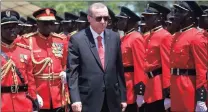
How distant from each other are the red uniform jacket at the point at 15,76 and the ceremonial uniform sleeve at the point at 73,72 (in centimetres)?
81

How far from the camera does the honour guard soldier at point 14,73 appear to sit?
7.24m

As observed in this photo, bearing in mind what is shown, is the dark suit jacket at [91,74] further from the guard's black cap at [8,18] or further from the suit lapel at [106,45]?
the guard's black cap at [8,18]

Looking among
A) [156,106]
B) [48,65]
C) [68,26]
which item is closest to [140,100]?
[156,106]

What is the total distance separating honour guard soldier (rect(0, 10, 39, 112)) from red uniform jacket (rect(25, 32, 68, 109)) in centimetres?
147

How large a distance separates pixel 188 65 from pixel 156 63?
145 cm

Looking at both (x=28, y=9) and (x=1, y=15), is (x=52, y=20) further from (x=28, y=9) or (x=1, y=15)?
(x=28, y=9)

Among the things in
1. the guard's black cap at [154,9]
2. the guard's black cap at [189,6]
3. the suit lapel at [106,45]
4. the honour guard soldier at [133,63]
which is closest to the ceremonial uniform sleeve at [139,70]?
the honour guard soldier at [133,63]

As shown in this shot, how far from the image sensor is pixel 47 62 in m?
9.09

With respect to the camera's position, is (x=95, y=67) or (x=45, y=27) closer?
(x=95, y=67)

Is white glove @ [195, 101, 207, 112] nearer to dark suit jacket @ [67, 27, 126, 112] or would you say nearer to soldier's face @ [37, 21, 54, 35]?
dark suit jacket @ [67, 27, 126, 112]

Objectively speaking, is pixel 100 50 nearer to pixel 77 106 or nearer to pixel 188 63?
pixel 77 106

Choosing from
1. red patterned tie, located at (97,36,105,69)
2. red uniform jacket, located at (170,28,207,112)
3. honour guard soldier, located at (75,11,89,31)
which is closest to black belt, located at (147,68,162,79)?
red uniform jacket, located at (170,28,207,112)

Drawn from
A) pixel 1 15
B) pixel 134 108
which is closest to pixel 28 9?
pixel 134 108

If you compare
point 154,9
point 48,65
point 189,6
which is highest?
point 189,6
